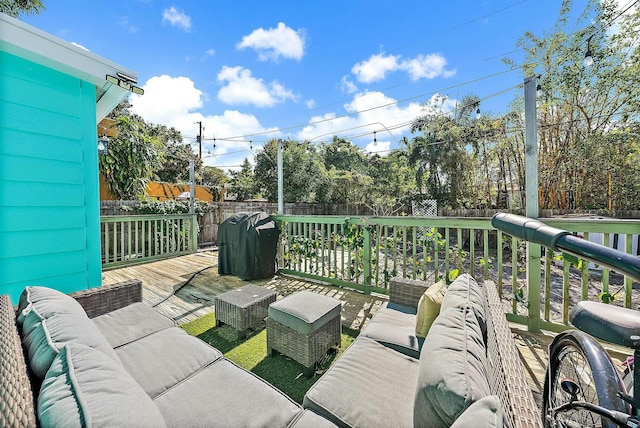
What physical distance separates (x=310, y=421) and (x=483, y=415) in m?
0.70

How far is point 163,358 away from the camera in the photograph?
1.48m

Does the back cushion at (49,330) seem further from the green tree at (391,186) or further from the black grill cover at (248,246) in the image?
the green tree at (391,186)

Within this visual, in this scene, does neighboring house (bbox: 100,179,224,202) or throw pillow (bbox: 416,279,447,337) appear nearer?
throw pillow (bbox: 416,279,447,337)

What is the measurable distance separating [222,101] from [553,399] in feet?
44.2

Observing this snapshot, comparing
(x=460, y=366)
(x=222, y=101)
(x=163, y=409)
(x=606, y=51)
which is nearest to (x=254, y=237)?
(x=163, y=409)

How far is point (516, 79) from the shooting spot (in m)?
7.36

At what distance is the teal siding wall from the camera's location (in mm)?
2260

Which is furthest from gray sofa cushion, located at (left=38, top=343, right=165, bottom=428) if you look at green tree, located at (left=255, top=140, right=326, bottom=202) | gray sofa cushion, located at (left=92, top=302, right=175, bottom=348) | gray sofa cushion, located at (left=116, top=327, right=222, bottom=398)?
green tree, located at (left=255, top=140, right=326, bottom=202)

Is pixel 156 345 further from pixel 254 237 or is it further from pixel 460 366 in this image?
pixel 254 237

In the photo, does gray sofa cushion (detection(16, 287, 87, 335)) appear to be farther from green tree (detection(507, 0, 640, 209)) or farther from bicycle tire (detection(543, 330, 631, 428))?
green tree (detection(507, 0, 640, 209))

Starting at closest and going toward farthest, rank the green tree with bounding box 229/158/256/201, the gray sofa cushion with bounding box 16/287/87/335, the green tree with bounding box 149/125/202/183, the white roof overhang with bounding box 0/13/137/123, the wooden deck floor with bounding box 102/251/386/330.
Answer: the gray sofa cushion with bounding box 16/287/87/335 → the white roof overhang with bounding box 0/13/137/123 → the wooden deck floor with bounding box 102/251/386/330 → the green tree with bounding box 229/158/256/201 → the green tree with bounding box 149/125/202/183

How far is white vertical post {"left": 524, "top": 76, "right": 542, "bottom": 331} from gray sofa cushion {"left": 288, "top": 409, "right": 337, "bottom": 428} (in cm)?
241

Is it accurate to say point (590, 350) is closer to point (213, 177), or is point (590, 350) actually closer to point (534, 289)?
point (534, 289)

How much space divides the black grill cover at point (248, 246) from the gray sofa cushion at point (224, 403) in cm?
288
